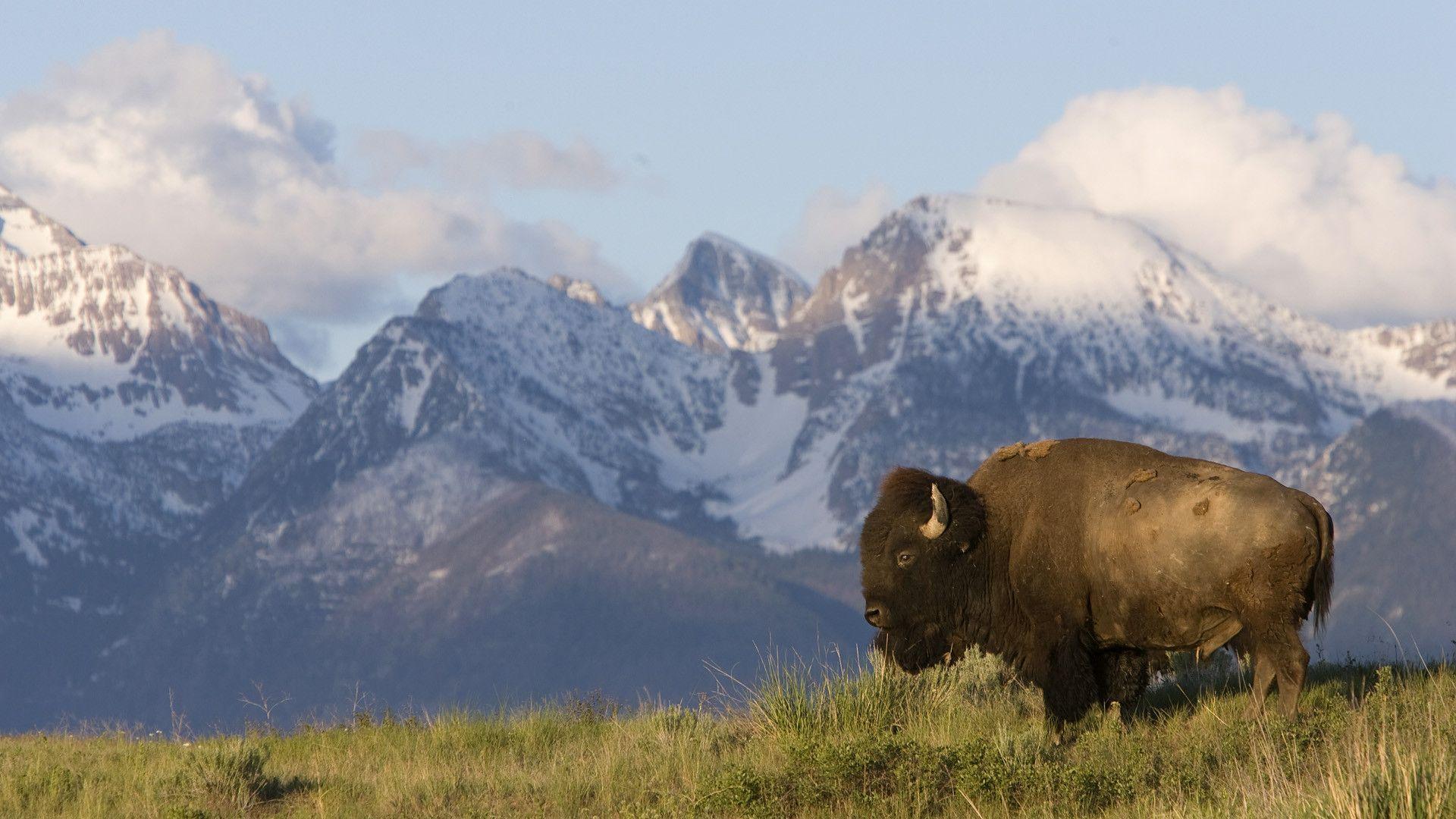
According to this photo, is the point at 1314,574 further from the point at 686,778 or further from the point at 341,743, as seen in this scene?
the point at 341,743

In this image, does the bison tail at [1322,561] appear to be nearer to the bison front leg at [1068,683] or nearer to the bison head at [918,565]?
the bison front leg at [1068,683]

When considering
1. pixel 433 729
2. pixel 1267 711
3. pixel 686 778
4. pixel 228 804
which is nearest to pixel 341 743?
pixel 433 729

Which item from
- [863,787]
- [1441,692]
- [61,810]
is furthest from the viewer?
[1441,692]

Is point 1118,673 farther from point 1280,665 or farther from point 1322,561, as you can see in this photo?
point 1322,561

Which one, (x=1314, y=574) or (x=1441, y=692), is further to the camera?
(x=1441, y=692)

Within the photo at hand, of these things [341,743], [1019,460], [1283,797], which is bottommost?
[1283,797]

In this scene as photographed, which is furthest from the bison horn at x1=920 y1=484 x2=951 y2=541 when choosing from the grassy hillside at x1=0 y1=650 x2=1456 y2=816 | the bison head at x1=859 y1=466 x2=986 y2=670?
the grassy hillside at x1=0 y1=650 x2=1456 y2=816

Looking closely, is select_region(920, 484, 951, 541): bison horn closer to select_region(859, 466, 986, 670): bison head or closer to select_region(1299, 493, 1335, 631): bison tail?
select_region(859, 466, 986, 670): bison head

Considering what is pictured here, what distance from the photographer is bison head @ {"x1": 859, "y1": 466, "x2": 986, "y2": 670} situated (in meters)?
15.5

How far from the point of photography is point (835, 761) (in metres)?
12.8

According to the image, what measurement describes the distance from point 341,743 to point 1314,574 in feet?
29.3

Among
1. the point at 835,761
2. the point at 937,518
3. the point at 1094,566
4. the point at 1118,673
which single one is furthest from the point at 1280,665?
the point at 835,761

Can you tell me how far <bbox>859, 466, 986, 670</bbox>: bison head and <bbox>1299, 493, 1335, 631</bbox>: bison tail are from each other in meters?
2.92

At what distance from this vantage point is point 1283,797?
1062 cm
